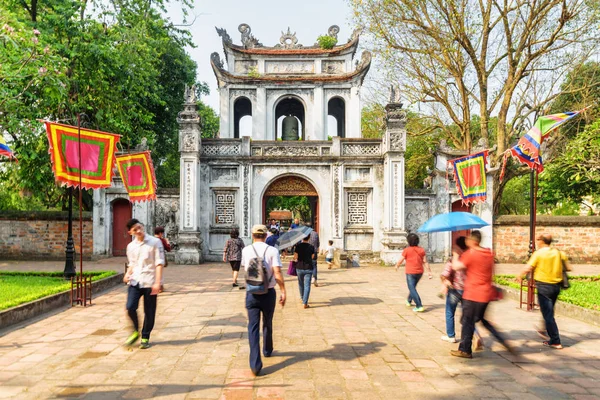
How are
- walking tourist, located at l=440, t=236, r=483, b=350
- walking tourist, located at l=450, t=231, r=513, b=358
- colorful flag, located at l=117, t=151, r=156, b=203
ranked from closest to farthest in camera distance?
1. walking tourist, located at l=450, t=231, r=513, b=358
2. walking tourist, located at l=440, t=236, r=483, b=350
3. colorful flag, located at l=117, t=151, r=156, b=203

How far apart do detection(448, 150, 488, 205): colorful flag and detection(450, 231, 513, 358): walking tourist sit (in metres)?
8.68

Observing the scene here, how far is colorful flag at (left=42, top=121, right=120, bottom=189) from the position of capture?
870 centimetres

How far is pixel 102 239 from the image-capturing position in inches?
685

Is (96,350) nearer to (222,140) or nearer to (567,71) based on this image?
(222,140)

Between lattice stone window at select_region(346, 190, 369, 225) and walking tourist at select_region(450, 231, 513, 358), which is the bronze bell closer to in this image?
lattice stone window at select_region(346, 190, 369, 225)

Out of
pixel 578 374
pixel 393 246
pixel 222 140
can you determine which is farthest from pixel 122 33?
pixel 578 374

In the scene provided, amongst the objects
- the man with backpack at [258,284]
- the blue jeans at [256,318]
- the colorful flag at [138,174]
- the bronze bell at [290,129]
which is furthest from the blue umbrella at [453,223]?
the bronze bell at [290,129]

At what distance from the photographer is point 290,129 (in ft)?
62.5

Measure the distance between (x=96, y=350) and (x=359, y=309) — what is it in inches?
194

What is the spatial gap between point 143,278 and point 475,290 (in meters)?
4.41

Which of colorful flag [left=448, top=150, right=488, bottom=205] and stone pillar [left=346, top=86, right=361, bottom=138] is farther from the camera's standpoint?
stone pillar [left=346, top=86, right=361, bottom=138]

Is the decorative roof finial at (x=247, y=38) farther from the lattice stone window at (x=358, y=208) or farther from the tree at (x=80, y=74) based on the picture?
the lattice stone window at (x=358, y=208)

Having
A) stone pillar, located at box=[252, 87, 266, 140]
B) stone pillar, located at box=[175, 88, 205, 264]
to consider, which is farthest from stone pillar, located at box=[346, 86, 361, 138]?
stone pillar, located at box=[175, 88, 205, 264]

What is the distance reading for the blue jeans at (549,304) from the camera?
6.01m
